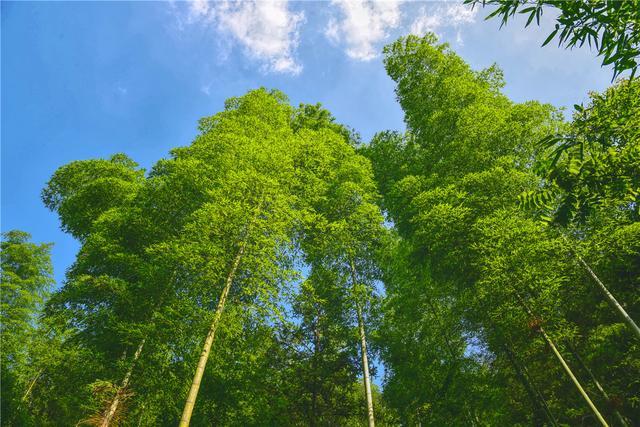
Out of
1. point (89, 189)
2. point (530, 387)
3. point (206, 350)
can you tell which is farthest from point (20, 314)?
point (530, 387)

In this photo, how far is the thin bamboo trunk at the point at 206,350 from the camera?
520cm

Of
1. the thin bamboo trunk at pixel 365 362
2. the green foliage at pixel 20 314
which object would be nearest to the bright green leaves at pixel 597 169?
the thin bamboo trunk at pixel 365 362

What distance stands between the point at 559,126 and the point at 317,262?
7766 mm

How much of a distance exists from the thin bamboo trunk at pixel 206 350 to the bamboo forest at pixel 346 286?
0.12 ft

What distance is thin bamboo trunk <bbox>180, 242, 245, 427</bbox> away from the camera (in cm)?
520

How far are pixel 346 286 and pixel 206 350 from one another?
504 cm

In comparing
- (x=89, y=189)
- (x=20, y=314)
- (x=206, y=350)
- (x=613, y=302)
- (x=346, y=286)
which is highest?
(x=89, y=189)

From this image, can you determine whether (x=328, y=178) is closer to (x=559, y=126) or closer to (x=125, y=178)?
(x=559, y=126)

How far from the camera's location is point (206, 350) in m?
5.89

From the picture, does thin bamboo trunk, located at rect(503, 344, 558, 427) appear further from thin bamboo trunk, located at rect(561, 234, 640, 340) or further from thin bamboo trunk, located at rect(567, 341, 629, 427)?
thin bamboo trunk, located at rect(561, 234, 640, 340)

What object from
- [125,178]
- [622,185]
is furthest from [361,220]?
[125,178]

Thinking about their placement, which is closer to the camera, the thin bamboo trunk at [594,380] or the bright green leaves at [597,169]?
the bright green leaves at [597,169]

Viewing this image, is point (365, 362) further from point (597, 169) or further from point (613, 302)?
point (597, 169)

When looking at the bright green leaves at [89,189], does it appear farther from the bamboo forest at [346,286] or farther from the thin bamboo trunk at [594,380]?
the thin bamboo trunk at [594,380]
